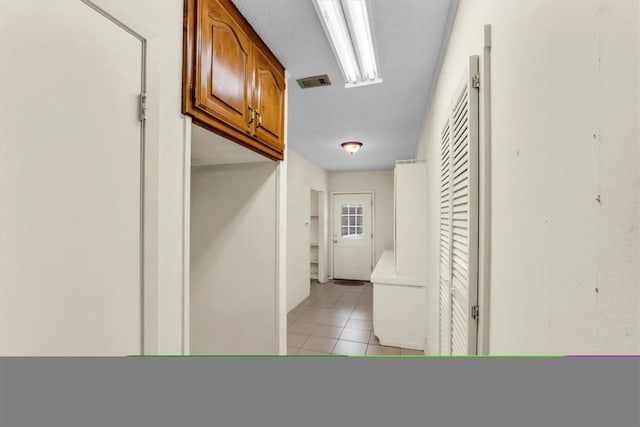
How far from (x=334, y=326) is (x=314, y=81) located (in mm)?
2897

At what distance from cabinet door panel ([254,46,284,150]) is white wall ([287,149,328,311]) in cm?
238

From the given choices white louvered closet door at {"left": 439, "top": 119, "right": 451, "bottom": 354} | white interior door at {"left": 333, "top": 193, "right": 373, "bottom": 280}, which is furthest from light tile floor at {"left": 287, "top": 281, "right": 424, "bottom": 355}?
white louvered closet door at {"left": 439, "top": 119, "right": 451, "bottom": 354}

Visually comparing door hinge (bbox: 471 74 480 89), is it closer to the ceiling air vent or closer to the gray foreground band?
the gray foreground band

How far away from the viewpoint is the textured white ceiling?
125 centimetres

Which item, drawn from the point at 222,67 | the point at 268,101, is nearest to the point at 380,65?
the point at 268,101

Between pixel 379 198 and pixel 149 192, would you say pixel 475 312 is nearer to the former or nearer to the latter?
pixel 149 192

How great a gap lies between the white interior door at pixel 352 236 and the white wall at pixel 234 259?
14.1 feet

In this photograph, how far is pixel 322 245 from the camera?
5688mm

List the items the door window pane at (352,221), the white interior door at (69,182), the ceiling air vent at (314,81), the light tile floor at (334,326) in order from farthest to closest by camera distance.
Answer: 1. the door window pane at (352,221)
2. the light tile floor at (334,326)
3. the ceiling air vent at (314,81)
4. the white interior door at (69,182)

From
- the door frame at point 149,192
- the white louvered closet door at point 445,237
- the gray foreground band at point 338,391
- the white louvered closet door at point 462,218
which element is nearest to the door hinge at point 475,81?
the white louvered closet door at point 462,218

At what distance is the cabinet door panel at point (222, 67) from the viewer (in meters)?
1.04

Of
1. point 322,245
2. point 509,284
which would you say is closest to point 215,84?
point 509,284

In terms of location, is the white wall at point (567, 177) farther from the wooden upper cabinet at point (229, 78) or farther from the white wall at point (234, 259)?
the white wall at point (234, 259)

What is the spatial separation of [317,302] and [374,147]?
2693 mm
